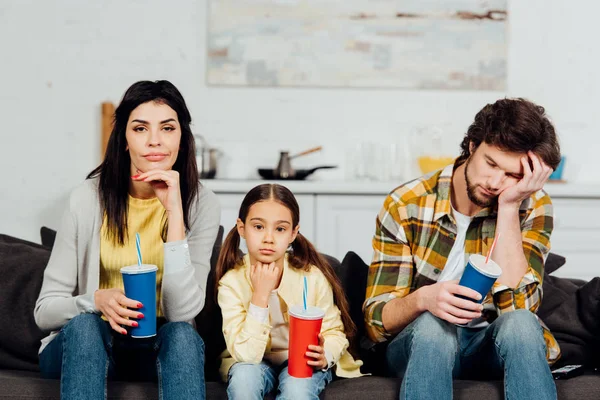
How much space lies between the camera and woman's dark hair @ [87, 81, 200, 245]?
75.5 inches

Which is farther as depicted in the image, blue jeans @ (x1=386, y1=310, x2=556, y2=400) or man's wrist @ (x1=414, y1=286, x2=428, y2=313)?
man's wrist @ (x1=414, y1=286, x2=428, y2=313)

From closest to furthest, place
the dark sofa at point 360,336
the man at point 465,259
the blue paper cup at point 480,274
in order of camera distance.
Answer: the blue paper cup at point 480,274
the man at point 465,259
the dark sofa at point 360,336

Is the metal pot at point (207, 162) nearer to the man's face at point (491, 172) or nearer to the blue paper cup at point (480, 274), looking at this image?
the man's face at point (491, 172)

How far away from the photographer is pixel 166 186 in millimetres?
1880

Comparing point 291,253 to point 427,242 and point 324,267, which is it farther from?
point 427,242

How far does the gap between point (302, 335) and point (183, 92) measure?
266cm

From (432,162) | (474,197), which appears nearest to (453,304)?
(474,197)

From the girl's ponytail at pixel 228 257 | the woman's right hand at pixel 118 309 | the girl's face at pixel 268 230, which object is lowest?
the woman's right hand at pixel 118 309

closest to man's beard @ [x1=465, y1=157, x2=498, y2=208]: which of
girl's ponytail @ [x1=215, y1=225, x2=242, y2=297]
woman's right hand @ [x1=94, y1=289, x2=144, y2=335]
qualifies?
girl's ponytail @ [x1=215, y1=225, x2=242, y2=297]

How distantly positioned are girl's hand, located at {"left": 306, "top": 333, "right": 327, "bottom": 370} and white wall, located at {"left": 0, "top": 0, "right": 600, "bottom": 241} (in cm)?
241

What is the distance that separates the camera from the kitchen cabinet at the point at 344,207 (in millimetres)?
3502

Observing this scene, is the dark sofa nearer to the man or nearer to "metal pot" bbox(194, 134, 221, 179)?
the man

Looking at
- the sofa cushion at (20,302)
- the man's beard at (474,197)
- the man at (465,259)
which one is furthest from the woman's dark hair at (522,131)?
the sofa cushion at (20,302)

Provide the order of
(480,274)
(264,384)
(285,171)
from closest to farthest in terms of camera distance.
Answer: (480,274) < (264,384) < (285,171)
